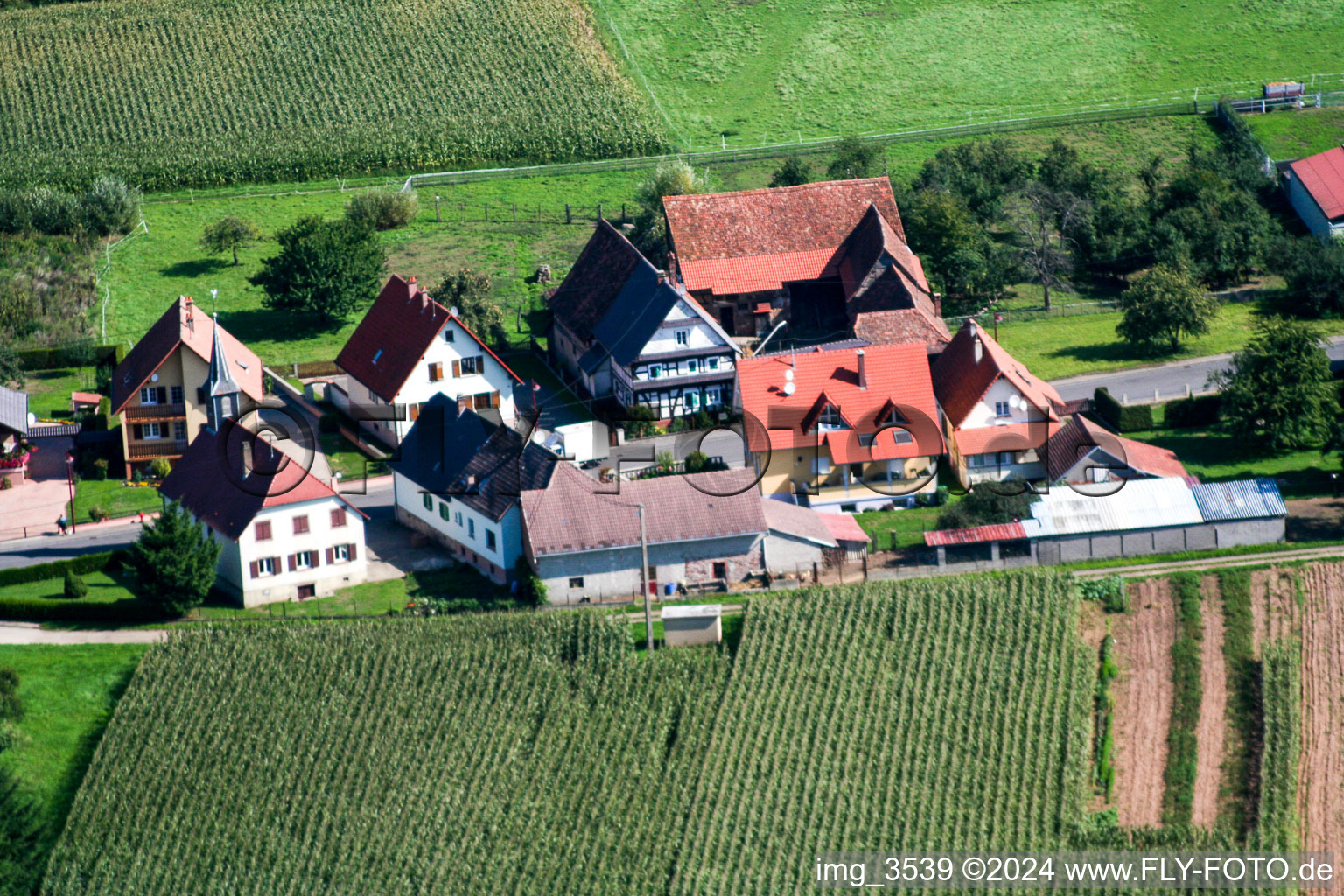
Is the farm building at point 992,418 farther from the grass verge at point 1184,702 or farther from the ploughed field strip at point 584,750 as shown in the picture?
the grass verge at point 1184,702

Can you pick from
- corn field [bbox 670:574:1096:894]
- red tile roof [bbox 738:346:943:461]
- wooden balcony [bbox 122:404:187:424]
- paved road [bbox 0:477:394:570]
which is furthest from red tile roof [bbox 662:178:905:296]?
corn field [bbox 670:574:1096:894]

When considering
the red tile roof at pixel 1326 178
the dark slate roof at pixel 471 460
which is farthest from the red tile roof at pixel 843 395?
the red tile roof at pixel 1326 178

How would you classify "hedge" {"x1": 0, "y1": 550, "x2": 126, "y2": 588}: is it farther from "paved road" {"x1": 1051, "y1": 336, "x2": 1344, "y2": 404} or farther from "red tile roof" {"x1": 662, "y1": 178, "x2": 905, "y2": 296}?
"paved road" {"x1": 1051, "y1": 336, "x2": 1344, "y2": 404}

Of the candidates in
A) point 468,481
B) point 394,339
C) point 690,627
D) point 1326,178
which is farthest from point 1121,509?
point 1326,178

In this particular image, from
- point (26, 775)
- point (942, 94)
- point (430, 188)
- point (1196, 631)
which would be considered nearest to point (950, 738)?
point (1196, 631)

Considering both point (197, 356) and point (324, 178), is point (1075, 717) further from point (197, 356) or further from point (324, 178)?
point (324, 178)

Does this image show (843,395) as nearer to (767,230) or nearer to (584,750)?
(767,230)

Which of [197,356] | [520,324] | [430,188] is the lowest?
[197,356]
